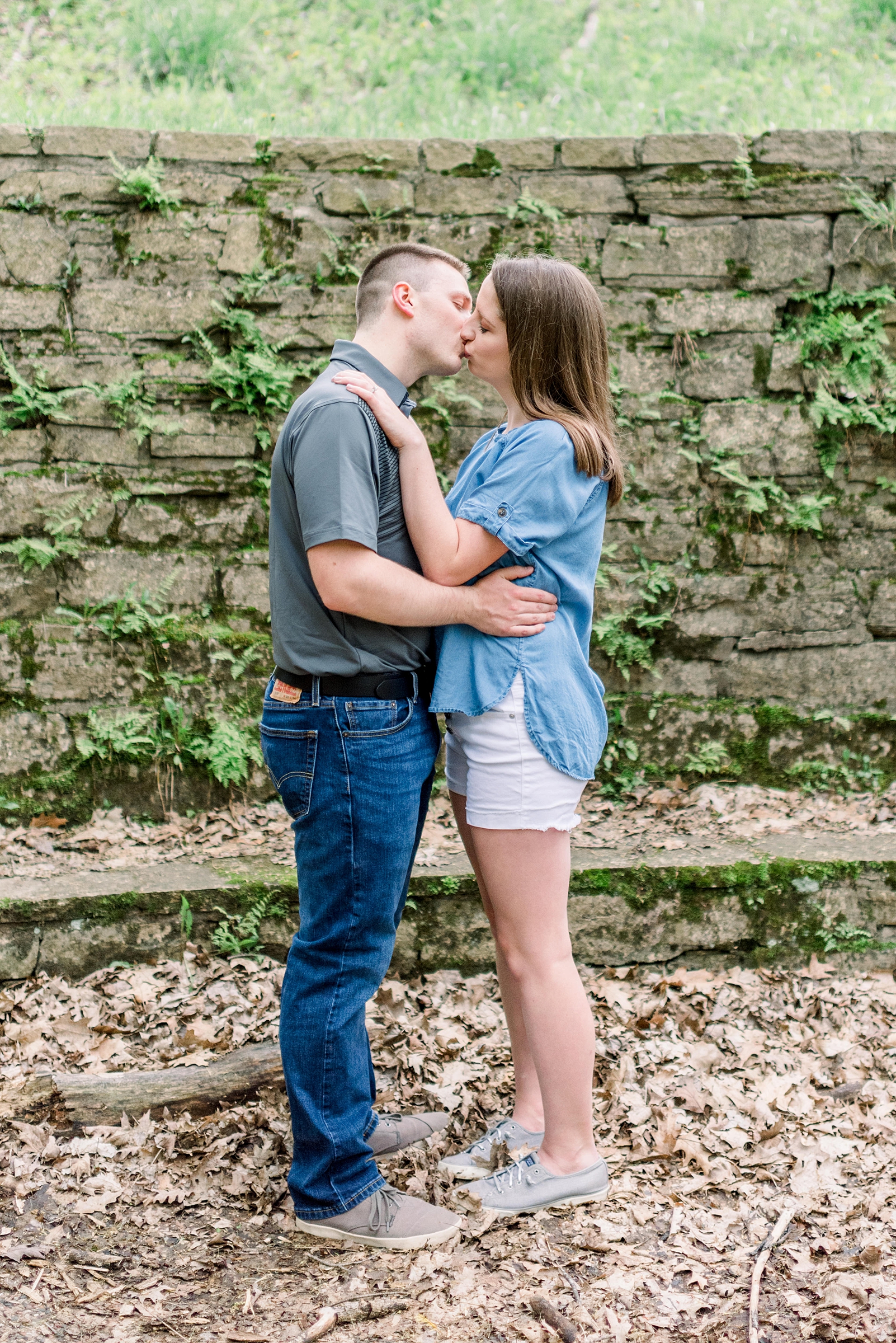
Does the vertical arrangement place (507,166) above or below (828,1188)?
above

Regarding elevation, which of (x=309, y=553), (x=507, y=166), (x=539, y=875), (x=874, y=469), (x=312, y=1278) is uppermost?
(x=507, y=166)

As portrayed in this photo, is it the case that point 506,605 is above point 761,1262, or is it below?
above

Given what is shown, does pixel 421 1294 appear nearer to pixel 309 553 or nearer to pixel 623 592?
pixel 309 553

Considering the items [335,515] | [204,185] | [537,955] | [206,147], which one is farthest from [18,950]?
[206,147]

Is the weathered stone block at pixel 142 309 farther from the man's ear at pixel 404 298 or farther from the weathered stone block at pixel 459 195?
the man's ear at pixel 404 298

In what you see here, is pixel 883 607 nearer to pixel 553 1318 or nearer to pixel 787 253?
pixel 787 253

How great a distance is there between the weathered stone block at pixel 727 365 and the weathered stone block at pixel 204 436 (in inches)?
83.7

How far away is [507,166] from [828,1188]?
4318 millimetres

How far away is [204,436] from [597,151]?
229 cm

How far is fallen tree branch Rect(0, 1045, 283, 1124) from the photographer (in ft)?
10.1

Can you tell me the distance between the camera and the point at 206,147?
449cm

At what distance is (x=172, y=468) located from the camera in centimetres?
460

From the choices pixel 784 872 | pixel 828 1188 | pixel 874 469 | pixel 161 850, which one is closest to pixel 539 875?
pixel 828 1188

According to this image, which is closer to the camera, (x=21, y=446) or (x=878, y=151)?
(x=21, y=446)
